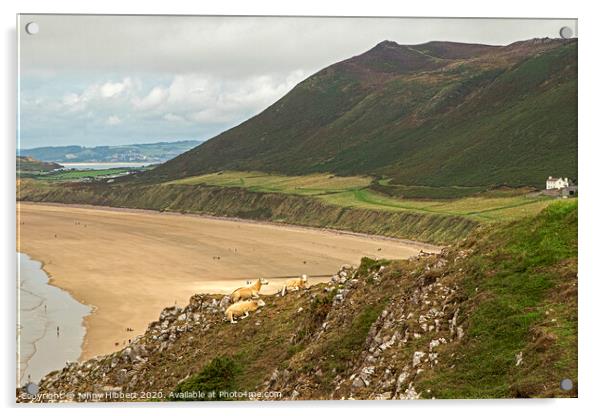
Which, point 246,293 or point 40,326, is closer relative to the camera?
point 40,326

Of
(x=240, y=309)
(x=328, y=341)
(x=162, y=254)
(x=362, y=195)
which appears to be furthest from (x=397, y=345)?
(x=162, y=254)

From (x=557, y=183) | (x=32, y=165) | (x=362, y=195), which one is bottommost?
(x=362, y=195)

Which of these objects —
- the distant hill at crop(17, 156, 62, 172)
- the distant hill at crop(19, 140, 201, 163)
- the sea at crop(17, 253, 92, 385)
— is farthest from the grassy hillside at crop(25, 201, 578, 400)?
the distant hill at crop(19, 140, 201, 163)

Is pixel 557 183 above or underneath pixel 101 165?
underneath

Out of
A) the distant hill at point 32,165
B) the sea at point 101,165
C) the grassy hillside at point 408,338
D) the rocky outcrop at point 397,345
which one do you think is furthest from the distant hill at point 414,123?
the rocky outcrop at point 397,345

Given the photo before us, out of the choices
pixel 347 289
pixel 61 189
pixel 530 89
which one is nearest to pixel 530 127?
pixel 530 89

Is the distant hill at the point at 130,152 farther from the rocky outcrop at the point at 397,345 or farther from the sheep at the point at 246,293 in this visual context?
the rocky outcrop at the point at 397,345

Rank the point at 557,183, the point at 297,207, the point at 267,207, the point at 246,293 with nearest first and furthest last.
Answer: the point at 557,183, the point at 246,293, the point at 297,207, the point at 267,207

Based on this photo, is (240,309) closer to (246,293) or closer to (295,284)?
(246,293)
